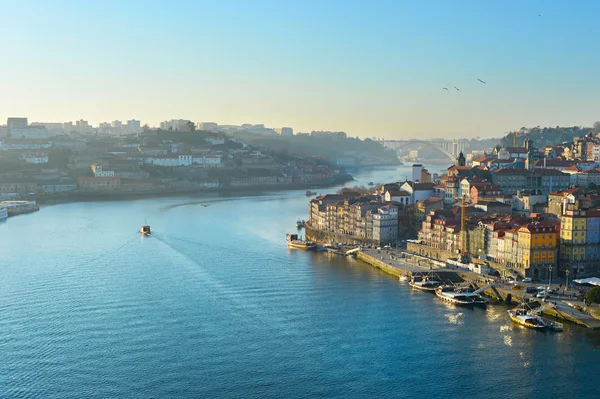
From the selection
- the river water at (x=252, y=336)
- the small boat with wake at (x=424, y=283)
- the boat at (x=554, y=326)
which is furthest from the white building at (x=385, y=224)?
the boat at (x=554, y=326)

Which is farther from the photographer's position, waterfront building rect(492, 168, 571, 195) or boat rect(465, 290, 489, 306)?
waterfront building rect(492, 168, 571, 195)

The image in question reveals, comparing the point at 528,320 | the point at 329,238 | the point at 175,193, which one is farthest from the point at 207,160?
the point at 528,320

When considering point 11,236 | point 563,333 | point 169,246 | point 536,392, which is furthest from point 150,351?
point 11,236

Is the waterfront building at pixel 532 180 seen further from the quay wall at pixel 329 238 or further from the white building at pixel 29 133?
the white building at pixel 29 133

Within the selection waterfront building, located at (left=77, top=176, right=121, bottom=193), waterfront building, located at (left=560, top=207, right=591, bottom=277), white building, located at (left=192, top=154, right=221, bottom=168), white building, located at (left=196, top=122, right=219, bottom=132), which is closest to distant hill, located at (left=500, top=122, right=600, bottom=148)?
white building, located at (left=192, top=154, right=221, bottom=168)

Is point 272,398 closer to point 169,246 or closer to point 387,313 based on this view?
point 387,313

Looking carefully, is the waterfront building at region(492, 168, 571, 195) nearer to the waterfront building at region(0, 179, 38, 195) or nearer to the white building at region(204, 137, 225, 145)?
the waterfront building at region(0, 179, 38, 195)

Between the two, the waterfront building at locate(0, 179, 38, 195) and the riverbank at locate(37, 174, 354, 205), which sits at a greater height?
the waterfront building at locate(0, 179, 38, 195)
